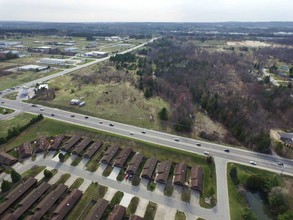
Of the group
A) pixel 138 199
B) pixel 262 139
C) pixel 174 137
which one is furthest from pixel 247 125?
pixel 138 199

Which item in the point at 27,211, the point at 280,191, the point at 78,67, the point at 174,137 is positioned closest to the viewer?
the point at 27,211

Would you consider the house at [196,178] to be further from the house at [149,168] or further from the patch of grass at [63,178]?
the patch of grass at [63,178]

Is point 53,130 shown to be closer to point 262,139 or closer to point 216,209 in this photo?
point 216,209

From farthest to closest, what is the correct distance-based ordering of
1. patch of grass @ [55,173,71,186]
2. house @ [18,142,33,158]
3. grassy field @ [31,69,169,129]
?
grassy field @ [31,69,169,129], house @ [18,142,33,158], patch of grass @ [55,173,71,186]

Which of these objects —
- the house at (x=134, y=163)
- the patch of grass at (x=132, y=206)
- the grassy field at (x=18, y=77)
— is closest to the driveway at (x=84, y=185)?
the house at (x=134, y=163)

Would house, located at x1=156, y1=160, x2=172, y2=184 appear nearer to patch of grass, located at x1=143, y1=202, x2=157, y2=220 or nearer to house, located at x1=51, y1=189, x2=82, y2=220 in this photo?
patch of grass, located at x1=143, y1=202, x2=157, y2=220

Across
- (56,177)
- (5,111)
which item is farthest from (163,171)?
(5,111)

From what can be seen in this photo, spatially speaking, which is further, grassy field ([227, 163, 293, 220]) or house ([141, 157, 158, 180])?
house ([141, 157, 158, 180])

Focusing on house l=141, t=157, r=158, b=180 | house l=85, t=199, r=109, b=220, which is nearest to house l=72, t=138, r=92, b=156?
house l=141, t=157, r=158, b=180
